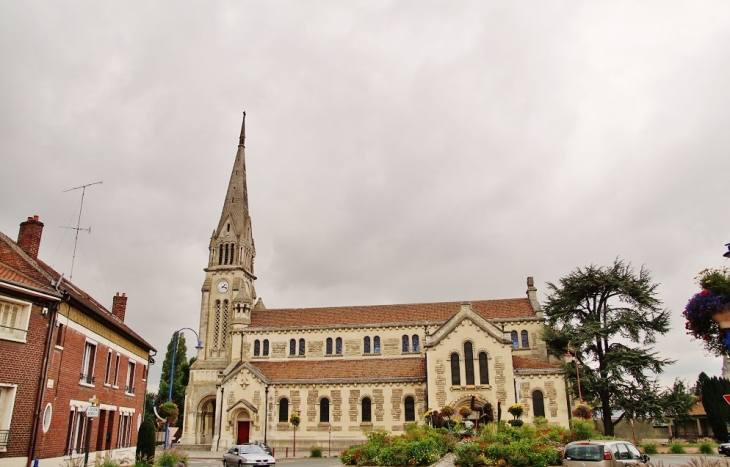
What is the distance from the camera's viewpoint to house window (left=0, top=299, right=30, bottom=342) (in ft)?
57.0

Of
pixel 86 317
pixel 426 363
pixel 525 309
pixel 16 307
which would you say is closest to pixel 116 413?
pixel 86 317

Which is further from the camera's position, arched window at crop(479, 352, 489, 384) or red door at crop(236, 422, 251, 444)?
red door at crop(236, 422, 251, 444)

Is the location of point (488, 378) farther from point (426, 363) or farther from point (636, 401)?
point (636, 401)

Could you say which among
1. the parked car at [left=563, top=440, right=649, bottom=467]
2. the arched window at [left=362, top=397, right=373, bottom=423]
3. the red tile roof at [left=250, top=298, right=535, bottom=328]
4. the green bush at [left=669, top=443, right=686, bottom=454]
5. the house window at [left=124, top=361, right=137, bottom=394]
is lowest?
the green bush at [left=669, top=443, right=686, bottom=454]

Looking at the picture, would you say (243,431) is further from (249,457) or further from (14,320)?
(14,320)

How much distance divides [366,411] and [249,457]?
1903cm

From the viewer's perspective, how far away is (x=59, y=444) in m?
19.8

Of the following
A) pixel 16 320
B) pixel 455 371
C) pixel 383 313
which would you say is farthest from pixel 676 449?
pixel 16 320

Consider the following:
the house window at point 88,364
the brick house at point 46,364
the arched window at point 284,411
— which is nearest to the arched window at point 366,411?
the arched window at point 284,411

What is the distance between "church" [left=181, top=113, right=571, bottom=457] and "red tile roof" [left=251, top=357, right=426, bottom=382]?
0.31 feet

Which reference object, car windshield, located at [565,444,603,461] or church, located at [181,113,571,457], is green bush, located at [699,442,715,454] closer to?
church, located at [181,113,571,457]

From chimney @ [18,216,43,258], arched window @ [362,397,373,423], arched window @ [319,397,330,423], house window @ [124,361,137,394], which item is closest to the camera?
chimney @ [18,216,43,258]

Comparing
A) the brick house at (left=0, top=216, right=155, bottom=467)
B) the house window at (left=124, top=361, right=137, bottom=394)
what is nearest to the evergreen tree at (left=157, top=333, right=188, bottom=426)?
the house window at (left=124, top=361, right=137, bottom=394)

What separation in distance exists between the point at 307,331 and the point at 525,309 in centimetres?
1973
